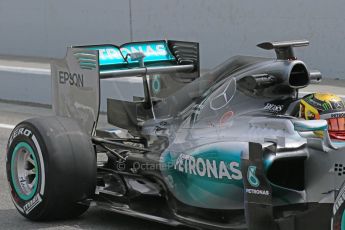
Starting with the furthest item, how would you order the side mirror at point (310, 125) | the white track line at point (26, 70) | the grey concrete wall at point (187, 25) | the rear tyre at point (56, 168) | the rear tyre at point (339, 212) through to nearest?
the white track line at point (26, 70) < the grey concrete wall at point (187, 25) < the rear tyre at point (56, 168) < the side mirror at point (310, 125) < the rear tyre at point (339, 212)

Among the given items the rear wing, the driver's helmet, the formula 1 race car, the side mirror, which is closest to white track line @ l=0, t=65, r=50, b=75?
the rear wing

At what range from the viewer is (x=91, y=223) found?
6.27 metres

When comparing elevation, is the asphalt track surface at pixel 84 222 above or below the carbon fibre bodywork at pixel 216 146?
below

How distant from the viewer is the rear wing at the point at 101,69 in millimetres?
6418

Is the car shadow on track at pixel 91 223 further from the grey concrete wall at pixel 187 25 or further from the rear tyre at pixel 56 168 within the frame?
the grey concrete wall at pixel 187 25

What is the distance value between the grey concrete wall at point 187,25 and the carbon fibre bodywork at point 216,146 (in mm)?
5317

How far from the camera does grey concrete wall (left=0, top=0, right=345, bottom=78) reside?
1195 cm

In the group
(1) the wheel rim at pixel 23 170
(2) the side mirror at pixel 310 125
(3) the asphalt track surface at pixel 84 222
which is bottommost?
(3) the asphalt track surface at pixel 84 222

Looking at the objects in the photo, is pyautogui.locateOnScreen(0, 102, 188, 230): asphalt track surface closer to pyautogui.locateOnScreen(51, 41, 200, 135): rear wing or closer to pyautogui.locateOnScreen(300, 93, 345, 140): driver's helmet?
pyautogui.locateOnScreen(51, 41, 200, 135): rear wing

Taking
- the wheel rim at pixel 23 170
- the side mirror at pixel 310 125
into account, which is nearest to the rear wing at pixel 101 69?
the wheel rim at pixel 23 170

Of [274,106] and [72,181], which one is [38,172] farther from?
[274,106]

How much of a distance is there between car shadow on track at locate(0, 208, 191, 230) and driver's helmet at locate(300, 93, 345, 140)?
1.36m

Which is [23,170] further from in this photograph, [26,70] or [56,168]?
[26,70]

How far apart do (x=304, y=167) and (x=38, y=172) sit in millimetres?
2061
